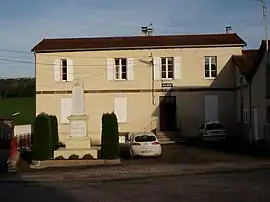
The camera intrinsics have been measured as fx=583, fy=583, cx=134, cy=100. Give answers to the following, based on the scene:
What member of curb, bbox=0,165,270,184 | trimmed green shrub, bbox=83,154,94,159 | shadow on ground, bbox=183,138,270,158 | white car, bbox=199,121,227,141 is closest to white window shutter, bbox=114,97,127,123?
shadow on ground, bbox=183,138,270,158

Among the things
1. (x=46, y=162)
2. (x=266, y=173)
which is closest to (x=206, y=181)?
(x=266, y=173)

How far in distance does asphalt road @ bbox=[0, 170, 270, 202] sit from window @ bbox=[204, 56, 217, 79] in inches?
958

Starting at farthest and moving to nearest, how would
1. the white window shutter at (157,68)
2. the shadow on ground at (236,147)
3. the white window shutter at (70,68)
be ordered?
the white window shutter at (70,68) → the white window shutter at (157,68) → the shadow on ground at (236,147)

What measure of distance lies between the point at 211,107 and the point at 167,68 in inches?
184

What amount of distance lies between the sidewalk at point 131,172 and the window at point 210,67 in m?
18.7

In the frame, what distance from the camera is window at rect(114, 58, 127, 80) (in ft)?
154

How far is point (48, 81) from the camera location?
4731cm

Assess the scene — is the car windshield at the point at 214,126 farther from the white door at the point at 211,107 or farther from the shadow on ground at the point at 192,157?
the white door at the point at 211,107

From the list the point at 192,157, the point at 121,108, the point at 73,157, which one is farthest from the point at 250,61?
the point at 73,157

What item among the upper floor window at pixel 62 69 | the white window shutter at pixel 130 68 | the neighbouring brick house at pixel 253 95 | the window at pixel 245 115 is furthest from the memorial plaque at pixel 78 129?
the upper floor window at pixel 62 69

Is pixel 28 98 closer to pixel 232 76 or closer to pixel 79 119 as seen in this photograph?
pixel 232 76

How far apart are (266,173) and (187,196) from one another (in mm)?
8350

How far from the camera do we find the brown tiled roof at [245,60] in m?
42.0

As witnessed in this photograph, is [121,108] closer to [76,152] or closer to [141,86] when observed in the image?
[141,86]
